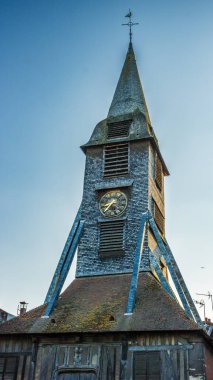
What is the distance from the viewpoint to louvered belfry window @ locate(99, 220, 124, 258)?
19.8m

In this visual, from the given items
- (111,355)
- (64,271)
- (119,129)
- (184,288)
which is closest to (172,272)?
(184,288)

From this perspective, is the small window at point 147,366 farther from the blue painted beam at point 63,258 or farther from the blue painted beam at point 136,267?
the blue painted beam at point 63,258

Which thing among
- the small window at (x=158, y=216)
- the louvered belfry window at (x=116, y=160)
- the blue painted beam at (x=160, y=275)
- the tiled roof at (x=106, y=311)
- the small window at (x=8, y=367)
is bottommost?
the small window at (x=8, y=367)

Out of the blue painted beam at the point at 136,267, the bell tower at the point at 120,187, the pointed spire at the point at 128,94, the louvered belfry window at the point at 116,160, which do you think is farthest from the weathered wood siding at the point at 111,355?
the pointed spire at the point at 128,94

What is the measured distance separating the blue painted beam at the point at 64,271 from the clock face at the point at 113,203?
46.6 inches

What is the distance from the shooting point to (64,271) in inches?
753

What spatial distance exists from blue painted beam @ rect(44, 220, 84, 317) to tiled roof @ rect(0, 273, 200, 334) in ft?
0.88

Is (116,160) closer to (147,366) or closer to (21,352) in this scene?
(21,352)

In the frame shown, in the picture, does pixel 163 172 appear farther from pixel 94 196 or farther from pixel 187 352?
pixel 187 352

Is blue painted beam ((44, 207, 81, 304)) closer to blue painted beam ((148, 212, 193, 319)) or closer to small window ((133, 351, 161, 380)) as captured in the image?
blue painted beam ((148, 212, 193, 319))

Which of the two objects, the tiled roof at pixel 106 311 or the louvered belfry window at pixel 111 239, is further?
the louvered belfry window at pixel 111 239

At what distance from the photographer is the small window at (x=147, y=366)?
47.6ft

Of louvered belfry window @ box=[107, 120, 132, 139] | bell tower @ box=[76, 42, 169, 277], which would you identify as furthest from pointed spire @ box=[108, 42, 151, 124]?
louvered belfry window @ box=[107, 120, 132, 139]

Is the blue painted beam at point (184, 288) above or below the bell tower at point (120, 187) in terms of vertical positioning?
below
